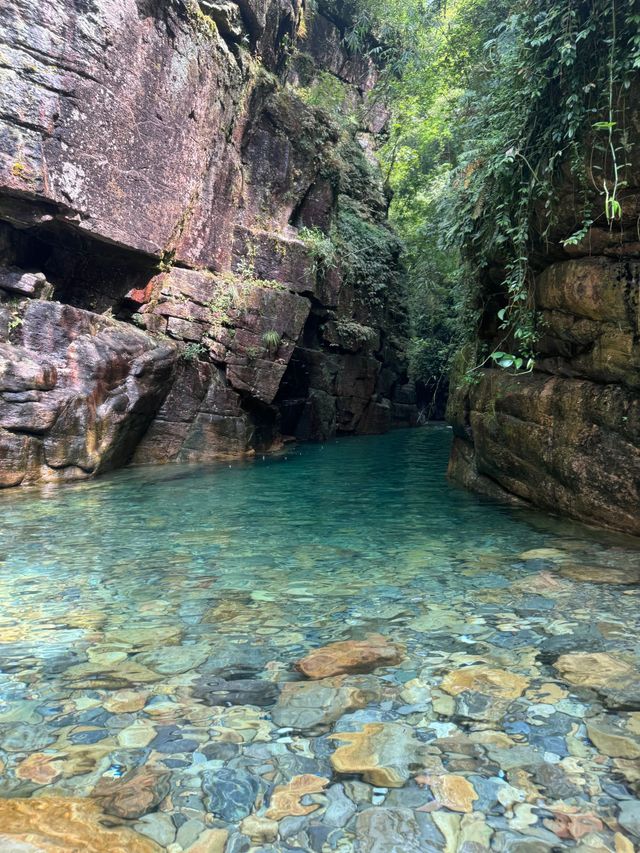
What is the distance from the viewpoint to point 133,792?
6.59 feet

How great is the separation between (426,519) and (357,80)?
2587cm

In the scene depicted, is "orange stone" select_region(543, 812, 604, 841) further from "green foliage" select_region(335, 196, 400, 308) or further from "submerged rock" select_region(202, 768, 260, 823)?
"green foliage" select_region(335, 196, 400, 308)

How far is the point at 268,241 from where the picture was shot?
1603 cm

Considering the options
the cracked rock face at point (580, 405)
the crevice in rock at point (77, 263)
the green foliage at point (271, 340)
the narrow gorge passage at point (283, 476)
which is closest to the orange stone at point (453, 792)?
the narrow gorge passage at point (283, 476)

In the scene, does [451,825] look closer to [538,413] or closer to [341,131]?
[538,413]

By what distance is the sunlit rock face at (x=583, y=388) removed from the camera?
5.82 metres

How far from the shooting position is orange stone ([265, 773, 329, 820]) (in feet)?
6.38

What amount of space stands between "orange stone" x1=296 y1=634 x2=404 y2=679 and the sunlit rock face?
388 cm

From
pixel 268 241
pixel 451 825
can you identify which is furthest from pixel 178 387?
pixel 451 825

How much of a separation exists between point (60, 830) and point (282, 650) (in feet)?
5.39

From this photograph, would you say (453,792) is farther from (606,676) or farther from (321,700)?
(606,676)

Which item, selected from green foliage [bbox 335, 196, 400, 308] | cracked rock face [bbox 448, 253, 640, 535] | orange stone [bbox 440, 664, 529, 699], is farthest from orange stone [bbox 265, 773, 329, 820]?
green foliage [bbox 335, 196, 400, 308]

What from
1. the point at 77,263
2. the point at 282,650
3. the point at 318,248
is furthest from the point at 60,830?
the point at 318,248

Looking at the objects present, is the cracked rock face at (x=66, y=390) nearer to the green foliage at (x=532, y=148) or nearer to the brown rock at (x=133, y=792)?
the green foliage at (x=532, y=148)
